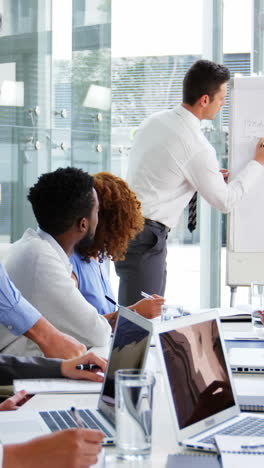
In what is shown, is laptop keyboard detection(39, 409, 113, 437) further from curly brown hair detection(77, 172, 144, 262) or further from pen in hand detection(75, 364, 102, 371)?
curly brown hair detection(77, 172, 144, 262)

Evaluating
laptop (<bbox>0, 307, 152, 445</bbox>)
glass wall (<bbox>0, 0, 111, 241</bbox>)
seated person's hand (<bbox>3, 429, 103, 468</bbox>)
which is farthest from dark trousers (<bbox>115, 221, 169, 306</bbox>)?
seated person's hand (<bbox>3, 429, 103, 468</bbox>)

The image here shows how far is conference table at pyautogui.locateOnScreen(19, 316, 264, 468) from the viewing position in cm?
144

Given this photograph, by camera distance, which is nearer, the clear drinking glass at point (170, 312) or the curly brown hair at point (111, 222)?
the clear drinking glass at point (170, 312)

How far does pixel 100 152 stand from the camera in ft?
18.0

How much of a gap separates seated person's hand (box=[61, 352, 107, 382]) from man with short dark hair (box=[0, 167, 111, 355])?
1.70 ft

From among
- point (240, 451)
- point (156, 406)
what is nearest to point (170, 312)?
point (156, 406)

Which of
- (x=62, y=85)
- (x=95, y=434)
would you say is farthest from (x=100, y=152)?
(x=95, y=434)

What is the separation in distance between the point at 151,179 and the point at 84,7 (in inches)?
63.4

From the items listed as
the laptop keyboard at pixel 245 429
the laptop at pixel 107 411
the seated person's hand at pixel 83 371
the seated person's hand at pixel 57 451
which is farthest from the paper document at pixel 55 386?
the seated person's hand at pixel 57 451

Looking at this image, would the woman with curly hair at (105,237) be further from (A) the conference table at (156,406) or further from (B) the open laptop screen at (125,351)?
(B) the open laptop screen at (125,351)

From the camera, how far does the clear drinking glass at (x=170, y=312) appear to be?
2.69 m

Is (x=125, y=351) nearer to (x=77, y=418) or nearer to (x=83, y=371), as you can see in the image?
(x=77, y=418)

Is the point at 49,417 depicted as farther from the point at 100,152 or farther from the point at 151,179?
the point at 100,152

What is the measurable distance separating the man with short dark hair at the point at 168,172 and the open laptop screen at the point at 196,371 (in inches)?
98.3
